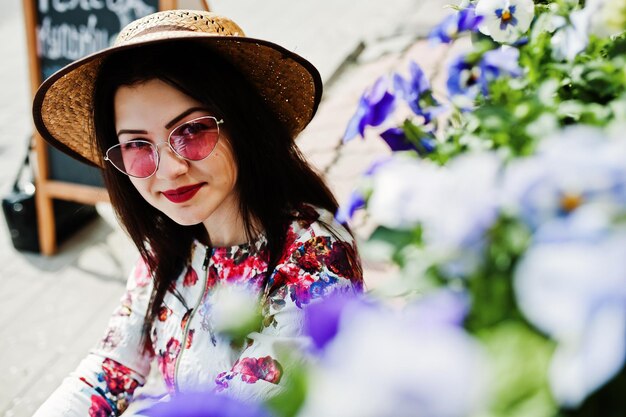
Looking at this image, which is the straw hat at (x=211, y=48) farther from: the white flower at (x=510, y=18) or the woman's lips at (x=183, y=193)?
the white flower at (x=510, y=18)

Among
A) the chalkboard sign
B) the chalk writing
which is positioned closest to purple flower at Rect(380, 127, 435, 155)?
the chalkboard sign

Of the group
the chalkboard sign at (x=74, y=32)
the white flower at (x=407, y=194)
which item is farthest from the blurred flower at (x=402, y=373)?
the chalkboard sign at (x=74, y=32)

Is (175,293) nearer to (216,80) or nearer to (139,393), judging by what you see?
(139,393)

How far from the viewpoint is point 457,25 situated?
87 cm

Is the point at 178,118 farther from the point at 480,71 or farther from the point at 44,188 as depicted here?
the point at 44,188

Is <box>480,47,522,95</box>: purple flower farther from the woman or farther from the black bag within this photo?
the black bag

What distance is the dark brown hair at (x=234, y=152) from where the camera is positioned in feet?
4.38

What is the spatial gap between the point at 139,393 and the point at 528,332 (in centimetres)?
140

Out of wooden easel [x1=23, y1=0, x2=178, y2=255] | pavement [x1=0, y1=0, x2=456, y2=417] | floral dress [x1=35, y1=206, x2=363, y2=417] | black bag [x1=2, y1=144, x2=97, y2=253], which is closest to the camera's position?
floral dress [x1=35, y1=206, x2=363, y2=417]

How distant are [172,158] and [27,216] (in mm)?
1836

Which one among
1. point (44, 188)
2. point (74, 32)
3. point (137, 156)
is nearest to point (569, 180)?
point (137, 156)

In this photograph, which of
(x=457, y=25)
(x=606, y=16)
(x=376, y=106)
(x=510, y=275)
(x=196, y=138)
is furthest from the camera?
(x=196, y=138)

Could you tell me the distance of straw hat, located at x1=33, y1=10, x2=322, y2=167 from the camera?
1.33 metres

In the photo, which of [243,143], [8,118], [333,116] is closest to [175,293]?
[243,143]
